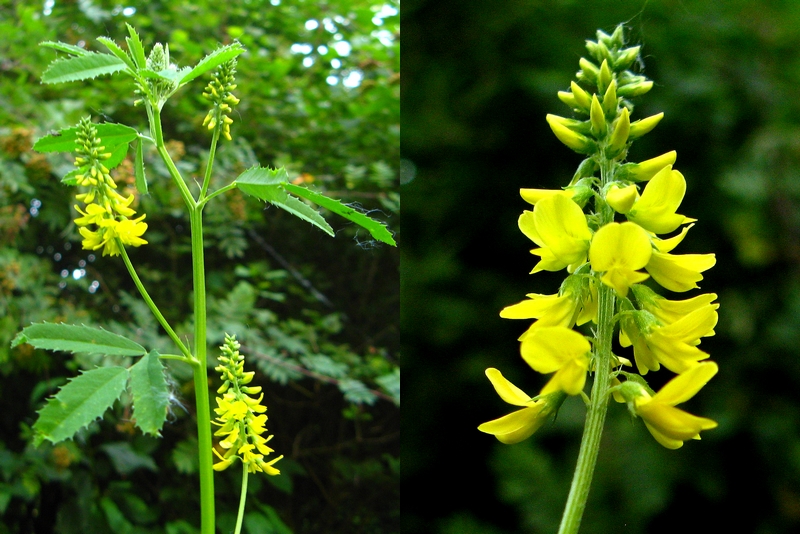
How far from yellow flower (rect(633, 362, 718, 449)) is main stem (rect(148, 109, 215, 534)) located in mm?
236

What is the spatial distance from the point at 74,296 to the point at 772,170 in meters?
1.09

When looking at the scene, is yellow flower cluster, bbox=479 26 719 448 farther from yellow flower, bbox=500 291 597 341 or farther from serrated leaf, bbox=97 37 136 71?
serrated leaf, bbox=97 37 136 71

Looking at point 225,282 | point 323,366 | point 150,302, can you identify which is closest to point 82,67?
point 150,302

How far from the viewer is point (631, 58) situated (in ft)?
1.53

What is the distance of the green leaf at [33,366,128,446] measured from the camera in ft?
1.02

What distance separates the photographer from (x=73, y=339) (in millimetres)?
368

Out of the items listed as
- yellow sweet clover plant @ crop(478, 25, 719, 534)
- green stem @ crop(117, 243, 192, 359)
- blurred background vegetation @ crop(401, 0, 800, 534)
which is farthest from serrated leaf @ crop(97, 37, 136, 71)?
blurred background vegetation @ crop(401, 0, 800, 534)

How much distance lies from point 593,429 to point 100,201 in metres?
0.28

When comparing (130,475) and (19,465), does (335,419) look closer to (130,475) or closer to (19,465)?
(130,475)

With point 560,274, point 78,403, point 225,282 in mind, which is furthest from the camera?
point 225,282

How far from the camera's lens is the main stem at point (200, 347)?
1.24 ft

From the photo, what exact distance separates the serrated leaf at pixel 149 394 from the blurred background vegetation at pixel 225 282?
1.73 feet

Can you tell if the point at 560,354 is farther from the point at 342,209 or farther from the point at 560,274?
the point at 560,274

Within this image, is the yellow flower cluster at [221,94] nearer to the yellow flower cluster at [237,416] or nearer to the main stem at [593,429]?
the yellow flower cluster at [237,416]
